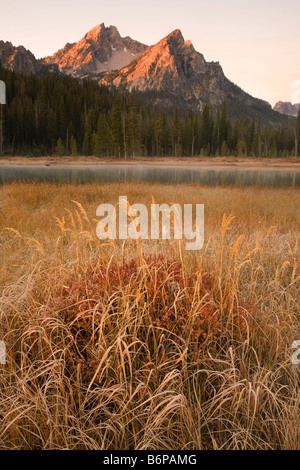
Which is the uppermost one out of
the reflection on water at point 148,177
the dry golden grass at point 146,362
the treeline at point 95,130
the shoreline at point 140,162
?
the treeline at point 95,130

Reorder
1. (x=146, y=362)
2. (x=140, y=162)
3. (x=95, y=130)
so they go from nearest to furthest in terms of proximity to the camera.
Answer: (x=146, y=362) → (x=140, y=162) → (x=95, y=130)

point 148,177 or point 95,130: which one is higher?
point 95,130

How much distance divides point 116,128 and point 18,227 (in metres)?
67.1

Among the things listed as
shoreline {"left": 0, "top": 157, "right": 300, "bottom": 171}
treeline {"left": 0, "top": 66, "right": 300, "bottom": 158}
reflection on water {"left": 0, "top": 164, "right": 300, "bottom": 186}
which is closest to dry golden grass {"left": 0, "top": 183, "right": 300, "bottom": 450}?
reflection on water {"left": 0, "top": 164, "right": 300, "bottom": 186}

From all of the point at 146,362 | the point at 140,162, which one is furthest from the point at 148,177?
the point at 140,162

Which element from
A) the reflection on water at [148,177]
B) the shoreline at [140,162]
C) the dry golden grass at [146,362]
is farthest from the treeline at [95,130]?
the dry golden grass at [146,362]

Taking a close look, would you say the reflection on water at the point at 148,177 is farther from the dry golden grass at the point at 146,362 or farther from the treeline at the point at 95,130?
the treeline at the point at 95,130

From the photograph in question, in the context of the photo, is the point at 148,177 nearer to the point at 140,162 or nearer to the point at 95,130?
the point at 140,162

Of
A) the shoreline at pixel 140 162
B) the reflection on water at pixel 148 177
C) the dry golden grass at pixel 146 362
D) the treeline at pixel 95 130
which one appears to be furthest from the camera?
the treeline at pixel 95 130

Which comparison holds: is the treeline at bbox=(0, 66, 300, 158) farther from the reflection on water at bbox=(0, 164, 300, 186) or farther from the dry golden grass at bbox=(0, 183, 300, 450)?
the dry golden grass at bbox=(0, 183, 300, 450)

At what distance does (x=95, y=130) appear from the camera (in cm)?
7894

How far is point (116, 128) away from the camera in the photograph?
233 ft

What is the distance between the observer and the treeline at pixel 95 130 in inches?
2763
